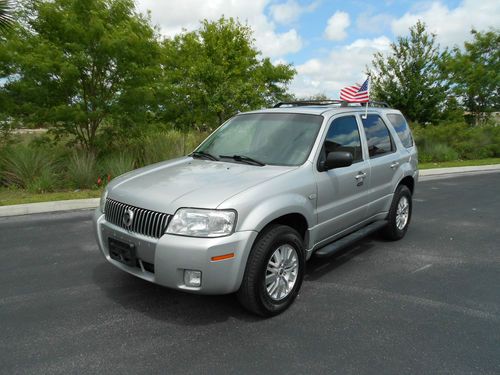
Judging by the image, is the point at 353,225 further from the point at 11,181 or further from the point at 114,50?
the point at 11,181

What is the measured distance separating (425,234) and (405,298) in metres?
2.69

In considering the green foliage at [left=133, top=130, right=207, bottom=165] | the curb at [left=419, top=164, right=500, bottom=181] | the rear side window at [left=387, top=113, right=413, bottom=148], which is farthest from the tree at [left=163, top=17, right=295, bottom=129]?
the rear side window at [left=387, top=113, right=413, bottom=148]

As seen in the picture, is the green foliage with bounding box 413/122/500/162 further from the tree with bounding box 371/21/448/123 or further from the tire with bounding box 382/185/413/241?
the tire with bounding box 382/185/413/241

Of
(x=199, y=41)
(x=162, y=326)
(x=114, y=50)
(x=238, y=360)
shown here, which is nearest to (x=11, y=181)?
(x=114, y=50)

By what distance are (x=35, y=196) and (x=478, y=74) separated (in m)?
22.8

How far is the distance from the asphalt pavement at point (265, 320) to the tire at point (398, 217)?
335 millimetres

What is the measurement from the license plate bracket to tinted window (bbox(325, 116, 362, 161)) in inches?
85.8

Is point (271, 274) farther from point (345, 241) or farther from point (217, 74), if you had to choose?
point (217, 74)

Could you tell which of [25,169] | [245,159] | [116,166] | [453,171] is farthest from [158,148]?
[453,171]

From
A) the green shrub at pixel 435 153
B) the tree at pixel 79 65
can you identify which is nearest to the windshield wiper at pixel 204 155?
the tree at pixel 79 65

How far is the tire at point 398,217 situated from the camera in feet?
18.1

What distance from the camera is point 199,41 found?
22.2m

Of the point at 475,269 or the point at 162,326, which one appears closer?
the point at 162,326

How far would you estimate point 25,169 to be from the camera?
31.6ft
